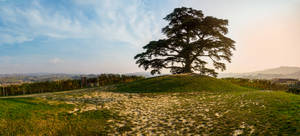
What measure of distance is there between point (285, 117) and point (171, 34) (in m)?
22.6

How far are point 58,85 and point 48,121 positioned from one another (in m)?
18.7

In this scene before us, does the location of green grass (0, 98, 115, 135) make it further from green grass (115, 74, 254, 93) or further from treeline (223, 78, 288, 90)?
treeline (223, 78, 288, 90)

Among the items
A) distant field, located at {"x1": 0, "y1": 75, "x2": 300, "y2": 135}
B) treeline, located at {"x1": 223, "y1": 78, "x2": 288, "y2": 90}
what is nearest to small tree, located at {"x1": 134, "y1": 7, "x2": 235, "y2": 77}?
treeline, located at {"x1": 223, "y1": 78, "x2": 288, "y2": 90}

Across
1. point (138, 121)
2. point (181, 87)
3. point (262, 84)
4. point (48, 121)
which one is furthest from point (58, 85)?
point (262, 84)

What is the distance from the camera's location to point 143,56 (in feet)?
90.4

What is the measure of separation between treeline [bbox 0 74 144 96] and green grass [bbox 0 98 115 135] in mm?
15960

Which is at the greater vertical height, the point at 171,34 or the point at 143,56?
the point at 171,34

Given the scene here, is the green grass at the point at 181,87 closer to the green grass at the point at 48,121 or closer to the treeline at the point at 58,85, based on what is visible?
the treeline at the point at 58,85

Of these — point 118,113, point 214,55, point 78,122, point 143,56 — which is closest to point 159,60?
point 143,56

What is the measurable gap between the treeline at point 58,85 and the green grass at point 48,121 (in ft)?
52.4

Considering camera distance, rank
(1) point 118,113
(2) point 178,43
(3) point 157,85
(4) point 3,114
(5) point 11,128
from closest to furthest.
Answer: (5) point 11,128 < (4) point 3,114 < (1) point 118,113 < (3) point 157,85 < (2) point 178,43

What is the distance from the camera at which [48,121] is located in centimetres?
747

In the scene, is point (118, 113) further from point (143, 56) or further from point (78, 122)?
point (143, 56)

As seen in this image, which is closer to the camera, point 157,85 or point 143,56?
point 157,85
